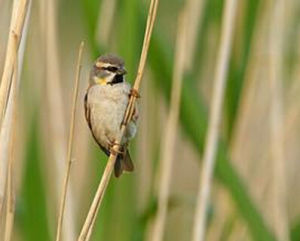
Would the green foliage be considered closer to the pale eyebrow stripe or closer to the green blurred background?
the green blurred background

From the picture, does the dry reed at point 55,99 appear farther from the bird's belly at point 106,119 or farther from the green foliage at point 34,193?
the bird's belly at point 106,119

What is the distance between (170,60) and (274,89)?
11.1 inches

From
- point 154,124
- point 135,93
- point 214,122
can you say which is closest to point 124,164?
point 135,93

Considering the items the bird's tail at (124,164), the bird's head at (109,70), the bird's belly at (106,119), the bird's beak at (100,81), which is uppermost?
the bird's head at (109,70)

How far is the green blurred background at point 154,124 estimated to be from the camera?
165 centimetres

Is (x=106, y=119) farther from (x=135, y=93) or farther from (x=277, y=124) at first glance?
(x=277, y=124)

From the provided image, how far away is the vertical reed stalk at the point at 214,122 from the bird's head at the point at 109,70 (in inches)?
15.0

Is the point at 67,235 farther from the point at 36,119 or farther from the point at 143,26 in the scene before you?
the point at 143,26

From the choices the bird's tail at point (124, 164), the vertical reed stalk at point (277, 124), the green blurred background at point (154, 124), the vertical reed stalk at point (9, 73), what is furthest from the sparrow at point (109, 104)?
the vertical reed stalk at point (277, 124)

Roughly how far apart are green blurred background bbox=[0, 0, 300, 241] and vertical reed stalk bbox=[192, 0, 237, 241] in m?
0.02

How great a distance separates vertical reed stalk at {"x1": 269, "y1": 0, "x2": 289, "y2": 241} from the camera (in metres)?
1.83

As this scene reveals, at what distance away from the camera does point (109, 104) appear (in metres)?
1.31

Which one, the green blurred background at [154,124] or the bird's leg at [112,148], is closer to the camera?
the bird's leg at [112,148]

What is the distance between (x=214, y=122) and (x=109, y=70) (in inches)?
16.2
